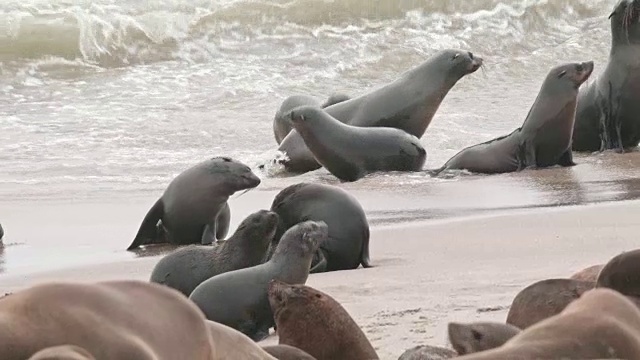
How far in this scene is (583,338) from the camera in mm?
1720

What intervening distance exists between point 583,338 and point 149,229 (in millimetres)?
4771

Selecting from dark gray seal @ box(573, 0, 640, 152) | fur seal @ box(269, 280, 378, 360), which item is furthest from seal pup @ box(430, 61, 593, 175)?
fur seal @ box(269, 280, 378, 360)

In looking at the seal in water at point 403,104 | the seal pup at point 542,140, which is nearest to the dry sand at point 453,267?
the seal pup at point 542,140

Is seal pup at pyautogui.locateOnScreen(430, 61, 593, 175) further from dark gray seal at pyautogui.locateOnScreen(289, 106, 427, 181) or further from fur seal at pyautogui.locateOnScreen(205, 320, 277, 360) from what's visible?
fur seal at pyautogui.locateOnScreen(205, 320, 277, 360)

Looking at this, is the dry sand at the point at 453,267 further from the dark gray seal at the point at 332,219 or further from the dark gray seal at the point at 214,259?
the dark gray seal at the point at 214,259

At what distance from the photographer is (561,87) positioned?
8945 mm

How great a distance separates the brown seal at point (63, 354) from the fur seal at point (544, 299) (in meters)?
1.51

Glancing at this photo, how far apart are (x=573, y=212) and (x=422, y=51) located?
973 centimetres

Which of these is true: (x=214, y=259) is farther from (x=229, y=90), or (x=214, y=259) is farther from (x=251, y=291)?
(x=229, y=90)

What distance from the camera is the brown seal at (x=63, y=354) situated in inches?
55.0

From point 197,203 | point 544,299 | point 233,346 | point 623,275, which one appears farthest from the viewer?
point 197,203

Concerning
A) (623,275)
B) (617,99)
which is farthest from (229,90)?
(623,275)

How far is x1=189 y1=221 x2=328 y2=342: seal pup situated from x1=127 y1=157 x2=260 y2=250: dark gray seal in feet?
7.75

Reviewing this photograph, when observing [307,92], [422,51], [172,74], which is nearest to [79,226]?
[307,92]
